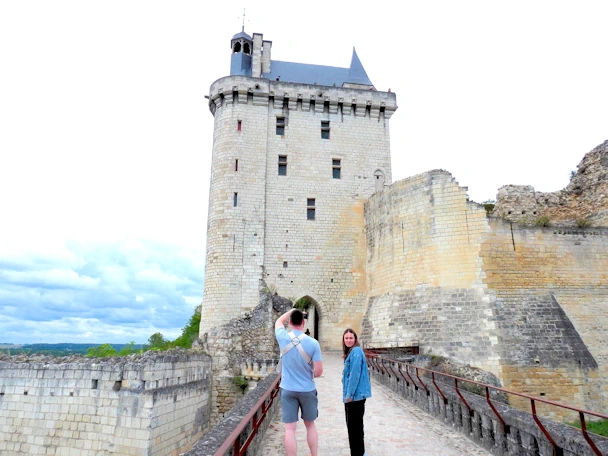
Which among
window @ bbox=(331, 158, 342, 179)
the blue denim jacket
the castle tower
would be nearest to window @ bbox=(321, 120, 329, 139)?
the castle tower

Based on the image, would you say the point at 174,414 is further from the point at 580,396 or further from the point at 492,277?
the point at 580,396

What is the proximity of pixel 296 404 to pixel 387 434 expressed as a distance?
2494 mm

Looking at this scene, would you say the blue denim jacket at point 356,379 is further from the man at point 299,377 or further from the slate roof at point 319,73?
the slate roof at point 319,73

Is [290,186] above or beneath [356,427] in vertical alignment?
above

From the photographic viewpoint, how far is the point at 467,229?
1382cm

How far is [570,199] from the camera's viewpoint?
623 inches

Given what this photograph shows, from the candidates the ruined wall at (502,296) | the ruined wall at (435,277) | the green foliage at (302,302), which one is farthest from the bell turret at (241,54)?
the green foliage at (302,302)

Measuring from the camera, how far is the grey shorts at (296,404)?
11.8 ft

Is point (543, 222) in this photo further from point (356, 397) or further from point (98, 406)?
point (98, 406)

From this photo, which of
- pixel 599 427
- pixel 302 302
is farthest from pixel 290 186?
pixel 599 427

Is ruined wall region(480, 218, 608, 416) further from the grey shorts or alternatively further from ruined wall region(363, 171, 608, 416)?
the grey shorts

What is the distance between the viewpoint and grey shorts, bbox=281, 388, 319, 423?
359 cm

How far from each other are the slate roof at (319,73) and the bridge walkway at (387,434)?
18.4m

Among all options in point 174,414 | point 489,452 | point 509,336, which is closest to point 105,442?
point 174,414
